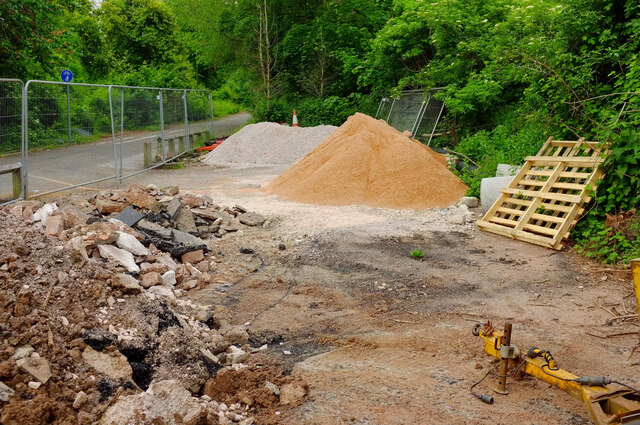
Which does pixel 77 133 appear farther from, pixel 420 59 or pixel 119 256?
pixel 420 59

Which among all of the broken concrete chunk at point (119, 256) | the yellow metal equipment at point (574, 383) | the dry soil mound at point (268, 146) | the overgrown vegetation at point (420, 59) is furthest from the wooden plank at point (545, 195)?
the dry soil mound at point (268, 146)

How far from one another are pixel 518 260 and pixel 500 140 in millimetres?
5591

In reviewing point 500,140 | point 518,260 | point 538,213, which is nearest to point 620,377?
point 518,260

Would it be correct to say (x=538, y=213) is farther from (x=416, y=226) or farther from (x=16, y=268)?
(x=16, y=268)

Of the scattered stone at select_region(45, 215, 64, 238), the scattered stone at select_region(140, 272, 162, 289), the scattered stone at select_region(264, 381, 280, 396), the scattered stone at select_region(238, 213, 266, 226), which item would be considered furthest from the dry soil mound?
the scattered stone at select_region(264, 381, 280, 396)

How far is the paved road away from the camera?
9586 millimetres

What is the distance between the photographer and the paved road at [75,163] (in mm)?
9586

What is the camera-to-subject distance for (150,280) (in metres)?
6.12

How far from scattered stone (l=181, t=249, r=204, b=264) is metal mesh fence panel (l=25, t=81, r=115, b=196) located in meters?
4.00

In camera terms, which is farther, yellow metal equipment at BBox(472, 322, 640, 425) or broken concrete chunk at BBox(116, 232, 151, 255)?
broken concrete chunk at BBox(116, 232, 151, 255)

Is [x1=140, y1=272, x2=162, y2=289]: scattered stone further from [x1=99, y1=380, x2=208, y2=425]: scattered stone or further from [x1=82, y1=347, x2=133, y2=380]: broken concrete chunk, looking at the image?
[x1=99, y1=380, x2=208, y2=425]: scattered stone

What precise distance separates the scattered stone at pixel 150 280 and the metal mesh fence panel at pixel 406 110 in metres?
12.5

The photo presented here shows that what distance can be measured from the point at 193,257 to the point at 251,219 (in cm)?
231

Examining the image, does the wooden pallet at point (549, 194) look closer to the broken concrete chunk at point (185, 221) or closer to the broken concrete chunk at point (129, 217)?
the broken concrete chunk at point (185, 221)
